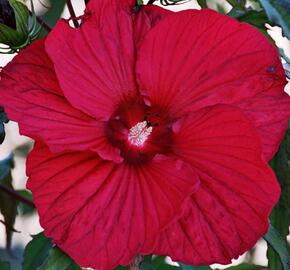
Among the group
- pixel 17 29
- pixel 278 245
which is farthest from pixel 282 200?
A: pixel 17 29

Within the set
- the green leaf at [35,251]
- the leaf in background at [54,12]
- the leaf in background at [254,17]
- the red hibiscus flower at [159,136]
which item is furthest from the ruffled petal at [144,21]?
the leaf in background at [54,12]

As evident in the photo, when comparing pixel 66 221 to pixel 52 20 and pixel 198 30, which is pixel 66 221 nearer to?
pixel 198 30

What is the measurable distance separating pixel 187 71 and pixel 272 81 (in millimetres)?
58

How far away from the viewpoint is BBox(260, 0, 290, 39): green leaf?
21.8 inches

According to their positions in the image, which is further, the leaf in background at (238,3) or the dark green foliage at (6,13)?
the leaf in background at (238,3)

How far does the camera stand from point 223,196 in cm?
50

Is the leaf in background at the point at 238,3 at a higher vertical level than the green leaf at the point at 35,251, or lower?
higher

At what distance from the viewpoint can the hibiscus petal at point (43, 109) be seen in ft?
1.54

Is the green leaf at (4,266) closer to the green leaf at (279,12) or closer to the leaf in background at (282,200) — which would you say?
the leaf in background at (282,200)

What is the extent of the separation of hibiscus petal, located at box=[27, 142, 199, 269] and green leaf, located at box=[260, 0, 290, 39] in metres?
0.14

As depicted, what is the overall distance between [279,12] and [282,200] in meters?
0.16

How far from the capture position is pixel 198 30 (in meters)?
0.50

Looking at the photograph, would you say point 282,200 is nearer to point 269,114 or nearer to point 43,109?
point 269,114

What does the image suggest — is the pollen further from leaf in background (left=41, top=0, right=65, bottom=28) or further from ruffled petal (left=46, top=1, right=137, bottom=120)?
leaf in background (left=41, top=0, right=65, bottom=28)
